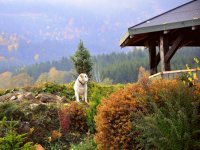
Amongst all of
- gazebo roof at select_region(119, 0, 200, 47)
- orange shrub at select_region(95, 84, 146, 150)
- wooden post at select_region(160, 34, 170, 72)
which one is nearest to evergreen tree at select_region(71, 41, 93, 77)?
A: gazebo roof at select_region(119, 0, 200, 47)

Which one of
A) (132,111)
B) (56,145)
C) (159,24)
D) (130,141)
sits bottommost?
(56,145)

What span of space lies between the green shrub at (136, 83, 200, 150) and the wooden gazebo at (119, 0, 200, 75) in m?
5.28

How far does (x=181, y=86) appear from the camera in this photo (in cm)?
707

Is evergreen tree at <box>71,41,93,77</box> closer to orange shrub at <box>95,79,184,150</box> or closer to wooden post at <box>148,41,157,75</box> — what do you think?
wooden post at <box>148,41,157,75</box>

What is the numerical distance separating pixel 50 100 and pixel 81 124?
424 cm

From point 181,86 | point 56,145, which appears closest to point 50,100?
point 56,145

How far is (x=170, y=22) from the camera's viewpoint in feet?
40.7

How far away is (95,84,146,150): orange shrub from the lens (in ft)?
24.8

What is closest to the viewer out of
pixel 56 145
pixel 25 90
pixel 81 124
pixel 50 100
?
pixel 56 145

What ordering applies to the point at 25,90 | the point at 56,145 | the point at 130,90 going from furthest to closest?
the point at 25,90 < the point at 56,145 < the point at 130,90

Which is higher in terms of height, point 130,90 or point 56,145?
point 130,90

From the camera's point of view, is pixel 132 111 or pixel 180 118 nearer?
pixel 180 118

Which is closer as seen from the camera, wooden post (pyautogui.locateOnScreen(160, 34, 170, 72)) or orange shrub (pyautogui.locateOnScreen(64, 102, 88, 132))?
orange shrub (pyautogui.locateOnScreen(64, 102, 88, 132))

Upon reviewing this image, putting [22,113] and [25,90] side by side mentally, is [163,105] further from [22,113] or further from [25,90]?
[25,90]
